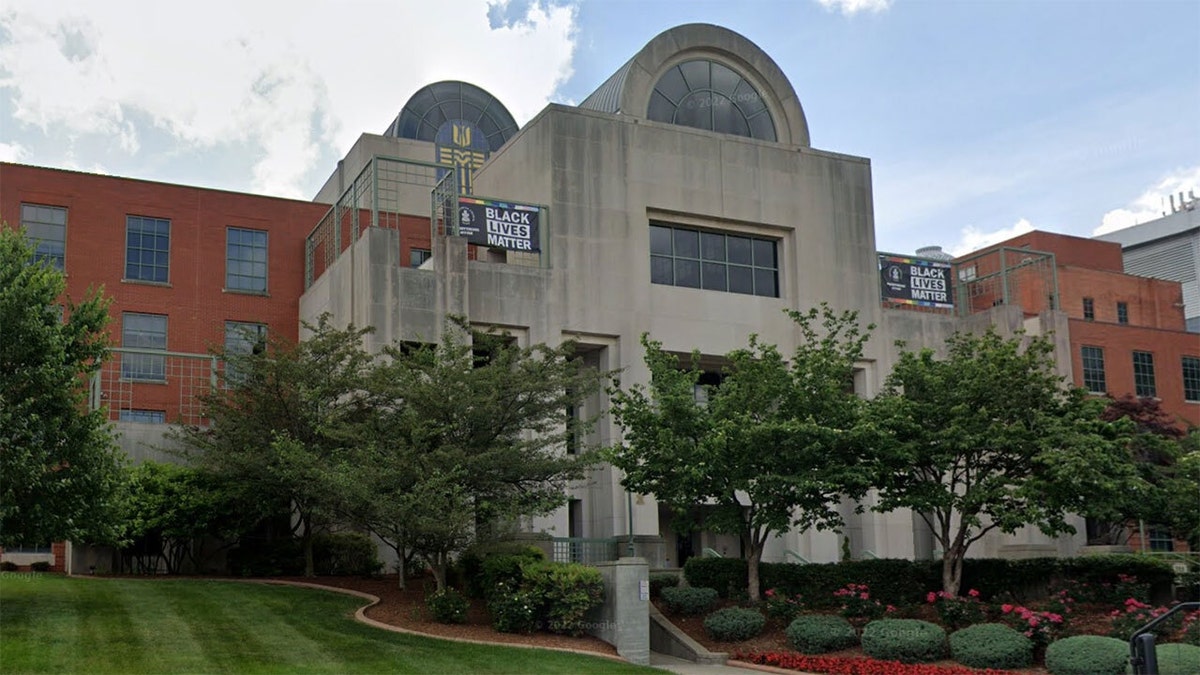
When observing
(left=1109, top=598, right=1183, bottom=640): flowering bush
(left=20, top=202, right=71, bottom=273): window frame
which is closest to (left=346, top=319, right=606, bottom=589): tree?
(left=1109, top=598, right=1183, bottom=640): flowering bush

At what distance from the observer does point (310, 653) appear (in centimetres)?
1978

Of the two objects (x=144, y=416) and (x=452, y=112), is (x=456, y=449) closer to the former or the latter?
(x=144, y=416)

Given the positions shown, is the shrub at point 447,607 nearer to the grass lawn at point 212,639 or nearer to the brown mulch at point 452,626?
the brown mulch at point 452,626

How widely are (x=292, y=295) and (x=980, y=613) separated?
26440 mm

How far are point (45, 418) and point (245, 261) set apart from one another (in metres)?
22.1

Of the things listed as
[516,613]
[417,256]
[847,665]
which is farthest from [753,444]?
[417,256]

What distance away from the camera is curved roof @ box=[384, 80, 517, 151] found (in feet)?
169

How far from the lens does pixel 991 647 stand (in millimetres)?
22344

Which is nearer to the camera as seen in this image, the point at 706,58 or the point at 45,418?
the point at 45,418

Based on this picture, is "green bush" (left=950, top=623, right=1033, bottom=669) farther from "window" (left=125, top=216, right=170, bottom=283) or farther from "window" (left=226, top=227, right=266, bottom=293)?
"window" (left=125, top=216, right=170, bottom=283)

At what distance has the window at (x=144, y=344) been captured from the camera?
128ft

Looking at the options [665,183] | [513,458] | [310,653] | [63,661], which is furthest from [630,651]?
[665,183]

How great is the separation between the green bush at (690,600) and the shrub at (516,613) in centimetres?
463

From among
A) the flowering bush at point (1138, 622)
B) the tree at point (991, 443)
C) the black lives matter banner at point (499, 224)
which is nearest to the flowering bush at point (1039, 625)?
the flowering bush at point (1138, 622)
